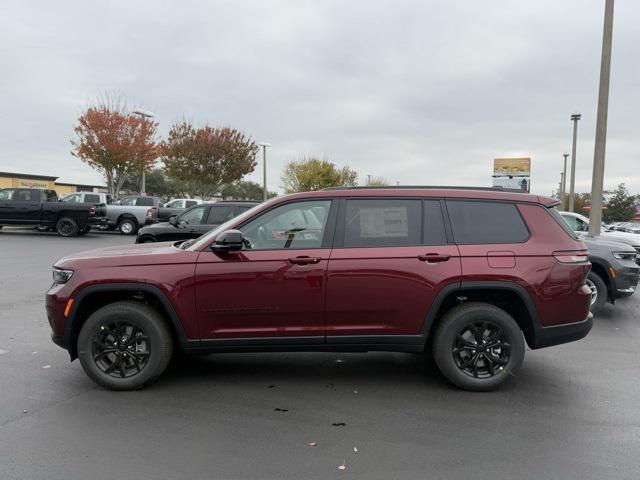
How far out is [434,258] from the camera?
4.34 meters

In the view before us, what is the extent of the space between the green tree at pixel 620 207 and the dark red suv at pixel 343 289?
66.0 meters

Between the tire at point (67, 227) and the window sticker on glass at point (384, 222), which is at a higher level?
the window sticker on glass at point (384, 222)

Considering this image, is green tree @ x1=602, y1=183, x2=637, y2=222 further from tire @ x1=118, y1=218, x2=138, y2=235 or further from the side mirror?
the side mirror

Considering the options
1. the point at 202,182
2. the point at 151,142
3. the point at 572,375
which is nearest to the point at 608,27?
the point at 572,375

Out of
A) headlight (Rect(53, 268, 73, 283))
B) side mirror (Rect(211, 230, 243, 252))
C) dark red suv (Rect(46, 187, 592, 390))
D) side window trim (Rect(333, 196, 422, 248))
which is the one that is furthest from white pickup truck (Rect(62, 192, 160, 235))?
side window trim (Rect(333, 196, 422, 248))

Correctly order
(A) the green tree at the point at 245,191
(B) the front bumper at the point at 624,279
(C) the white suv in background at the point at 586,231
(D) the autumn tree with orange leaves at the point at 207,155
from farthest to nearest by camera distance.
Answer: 1. (A) the green tree at the point at 245,191
2. (D) the autumn tree with orange leaves at the point at 207,155
3. (C) the white suv in background at the point at 586,231
4. (B) the front bumper at the point at 624,279

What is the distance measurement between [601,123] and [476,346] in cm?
1024

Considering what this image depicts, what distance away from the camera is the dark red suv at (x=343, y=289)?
430 centimetres

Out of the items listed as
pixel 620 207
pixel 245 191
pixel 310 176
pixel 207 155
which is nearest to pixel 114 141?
pixel 207 155

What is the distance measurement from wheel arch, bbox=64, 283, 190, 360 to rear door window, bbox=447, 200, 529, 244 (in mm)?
2594

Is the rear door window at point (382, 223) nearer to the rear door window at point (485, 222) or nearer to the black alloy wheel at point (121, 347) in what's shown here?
the rear door window at point (485, 222)

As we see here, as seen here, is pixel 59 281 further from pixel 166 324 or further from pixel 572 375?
pixel 572 375

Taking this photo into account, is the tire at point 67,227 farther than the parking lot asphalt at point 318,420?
Yes

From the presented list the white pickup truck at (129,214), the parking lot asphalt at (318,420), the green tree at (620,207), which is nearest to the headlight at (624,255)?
the parking lot asphalt at (318,420)
